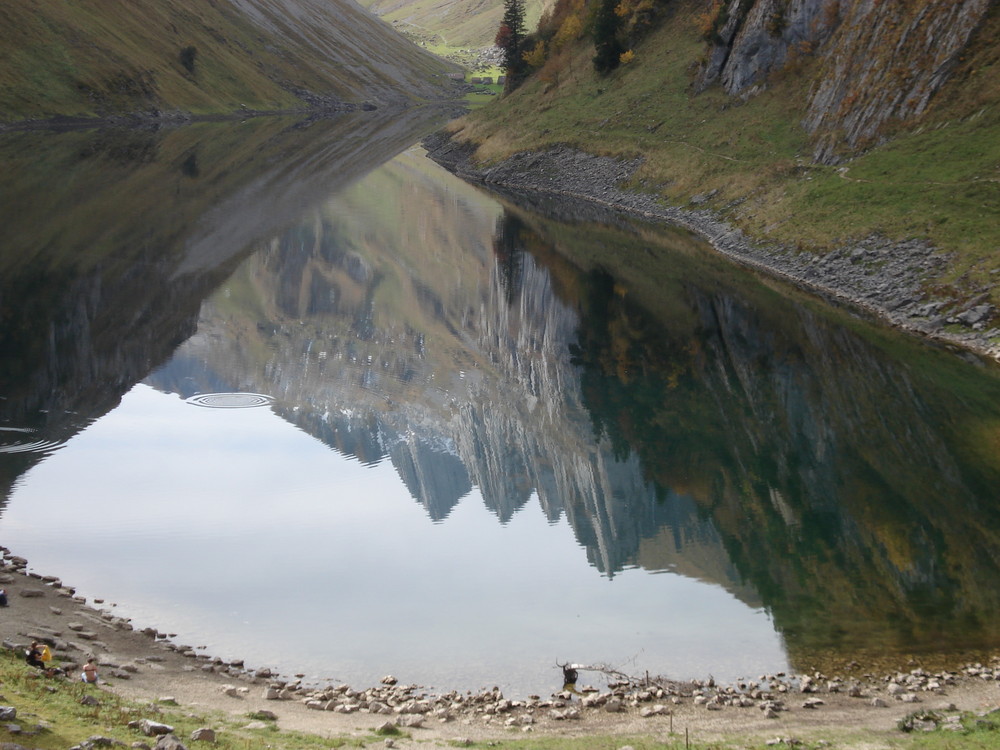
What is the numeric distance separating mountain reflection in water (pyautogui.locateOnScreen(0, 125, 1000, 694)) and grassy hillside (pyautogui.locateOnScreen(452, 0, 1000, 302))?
8.25 metres

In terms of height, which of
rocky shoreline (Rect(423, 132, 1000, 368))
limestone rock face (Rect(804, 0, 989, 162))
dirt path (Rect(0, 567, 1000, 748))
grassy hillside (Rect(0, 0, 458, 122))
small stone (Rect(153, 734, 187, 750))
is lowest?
small stone (Rect(153, 734, 187, 750))

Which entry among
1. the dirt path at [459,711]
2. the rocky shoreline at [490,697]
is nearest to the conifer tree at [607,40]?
the rocky shoreline at [490,697]

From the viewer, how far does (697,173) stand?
87938mm

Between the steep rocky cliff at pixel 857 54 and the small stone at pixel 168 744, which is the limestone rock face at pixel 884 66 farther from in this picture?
the small stone at pixel 168 744

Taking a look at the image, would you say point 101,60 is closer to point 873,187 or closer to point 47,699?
point 873,187

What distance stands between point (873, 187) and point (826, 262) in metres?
7.25

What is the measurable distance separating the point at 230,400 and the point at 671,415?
19001 mm

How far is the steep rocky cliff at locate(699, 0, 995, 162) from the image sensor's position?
70.6m

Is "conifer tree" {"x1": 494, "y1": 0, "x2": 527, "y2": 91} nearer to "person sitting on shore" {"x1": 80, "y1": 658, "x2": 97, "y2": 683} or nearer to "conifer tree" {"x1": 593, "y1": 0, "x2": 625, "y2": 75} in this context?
"conifer tree" {"x1": 593, "y1": 0, "x2": 625, "y2": 75}

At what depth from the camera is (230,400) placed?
4325 cm

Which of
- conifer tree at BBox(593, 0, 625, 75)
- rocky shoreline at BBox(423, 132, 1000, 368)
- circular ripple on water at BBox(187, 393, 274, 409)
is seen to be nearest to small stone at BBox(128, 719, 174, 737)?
circular ripple on water at BBox(187, 393, 274, 409)

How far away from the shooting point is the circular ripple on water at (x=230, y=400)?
42625 millimetres

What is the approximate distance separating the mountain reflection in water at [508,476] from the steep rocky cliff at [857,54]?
21226 mm

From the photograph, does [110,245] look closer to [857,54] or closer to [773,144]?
[773,144]
